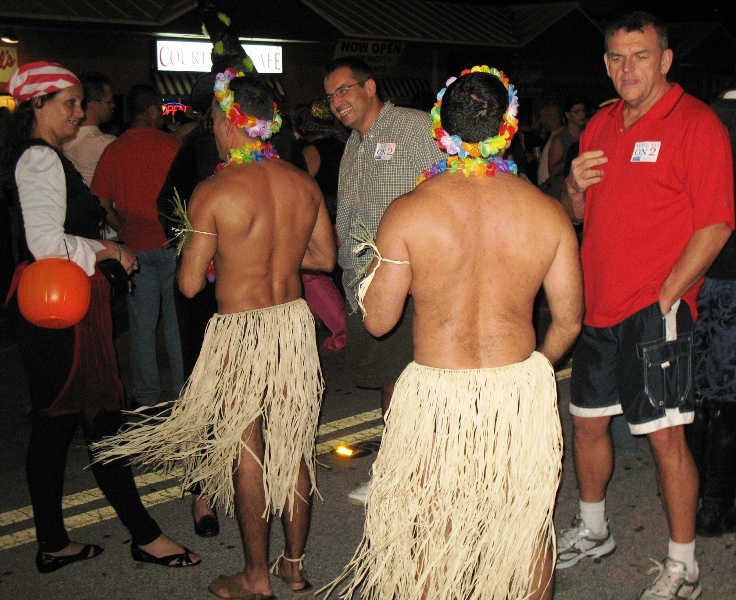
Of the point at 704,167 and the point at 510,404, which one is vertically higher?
the point at 704,167

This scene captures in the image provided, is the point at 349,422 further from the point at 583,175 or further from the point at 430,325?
the point at 430,325

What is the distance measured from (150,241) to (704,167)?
3685 mm

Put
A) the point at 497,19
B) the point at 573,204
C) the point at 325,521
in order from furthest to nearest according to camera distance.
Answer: the point at 497,19 < the point at 325,521 < the point at 573,204

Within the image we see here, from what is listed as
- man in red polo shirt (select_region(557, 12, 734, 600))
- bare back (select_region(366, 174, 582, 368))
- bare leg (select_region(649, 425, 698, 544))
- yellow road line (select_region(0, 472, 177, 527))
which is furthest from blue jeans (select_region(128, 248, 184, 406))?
bare leg (select_region(649, 425, 698, 544))

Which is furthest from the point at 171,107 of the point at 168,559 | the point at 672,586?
the point at 672,586

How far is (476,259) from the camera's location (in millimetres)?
2564

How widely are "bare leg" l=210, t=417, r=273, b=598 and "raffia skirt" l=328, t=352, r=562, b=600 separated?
2.43 feet

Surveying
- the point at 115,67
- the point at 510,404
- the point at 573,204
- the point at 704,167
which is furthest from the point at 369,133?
the point at 115,67

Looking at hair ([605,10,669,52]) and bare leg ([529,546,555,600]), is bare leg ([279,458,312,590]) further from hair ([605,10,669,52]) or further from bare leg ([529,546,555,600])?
hair ([605,10,669,52])

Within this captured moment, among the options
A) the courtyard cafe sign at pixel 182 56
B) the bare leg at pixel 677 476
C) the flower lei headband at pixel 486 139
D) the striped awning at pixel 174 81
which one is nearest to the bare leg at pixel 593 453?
the bare leg at pixel 677 476

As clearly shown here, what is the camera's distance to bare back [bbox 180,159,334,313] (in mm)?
3225

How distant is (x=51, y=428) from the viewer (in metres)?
3.60

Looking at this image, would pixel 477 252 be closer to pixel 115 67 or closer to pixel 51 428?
pixel 51 428

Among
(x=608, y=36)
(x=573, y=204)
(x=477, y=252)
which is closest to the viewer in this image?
(x=477, y=252)
